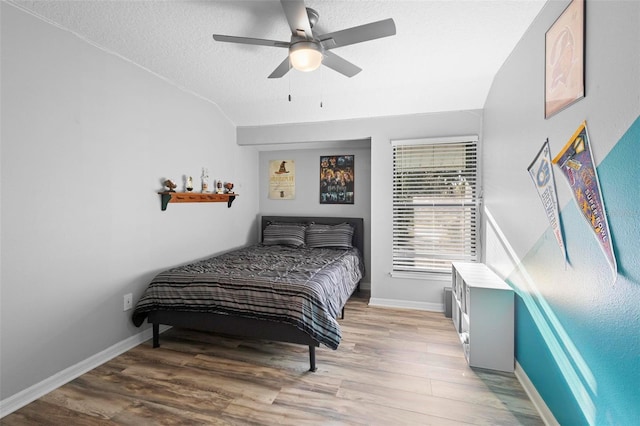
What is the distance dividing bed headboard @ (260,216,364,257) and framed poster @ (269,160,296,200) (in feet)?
1.10

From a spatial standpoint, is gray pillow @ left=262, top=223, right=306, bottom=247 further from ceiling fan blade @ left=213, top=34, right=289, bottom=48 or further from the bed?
ceiling fan blade @ left=213, top=34, right=289, bottom=48

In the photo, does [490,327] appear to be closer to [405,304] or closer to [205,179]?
[405,304]

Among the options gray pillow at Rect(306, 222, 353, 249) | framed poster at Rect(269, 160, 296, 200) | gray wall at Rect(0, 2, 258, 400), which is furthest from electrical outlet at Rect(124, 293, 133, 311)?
framed poster at Rect(269, 160, 296, 200)

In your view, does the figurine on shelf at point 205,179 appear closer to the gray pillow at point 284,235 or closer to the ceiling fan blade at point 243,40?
the gray pillow at point 284,235

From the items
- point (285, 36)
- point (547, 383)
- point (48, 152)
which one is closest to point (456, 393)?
point (547, 383)

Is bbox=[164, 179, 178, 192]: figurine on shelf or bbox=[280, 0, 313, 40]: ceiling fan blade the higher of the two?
bbox=[280, 0, 313, 40]: ceiling fan blade

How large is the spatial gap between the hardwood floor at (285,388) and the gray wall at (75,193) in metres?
0.37

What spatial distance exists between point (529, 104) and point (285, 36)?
1.81 m

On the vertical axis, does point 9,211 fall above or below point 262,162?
below

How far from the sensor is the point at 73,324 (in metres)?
2.25

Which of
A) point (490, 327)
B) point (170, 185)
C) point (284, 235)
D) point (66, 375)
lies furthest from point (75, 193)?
point (490, 327)

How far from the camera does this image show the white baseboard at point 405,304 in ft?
11.8

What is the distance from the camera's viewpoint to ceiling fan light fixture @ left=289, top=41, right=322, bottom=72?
1.88 meters

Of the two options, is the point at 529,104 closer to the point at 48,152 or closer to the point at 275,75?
the point at 275,75
